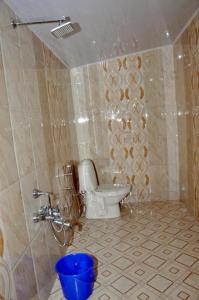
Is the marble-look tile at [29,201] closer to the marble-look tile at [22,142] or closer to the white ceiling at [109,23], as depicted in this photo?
the marble-look tile at [22,142]

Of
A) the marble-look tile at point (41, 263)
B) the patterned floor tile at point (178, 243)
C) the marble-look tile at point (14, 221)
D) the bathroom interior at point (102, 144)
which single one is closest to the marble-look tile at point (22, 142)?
the bathroom interior at point (102, 144)

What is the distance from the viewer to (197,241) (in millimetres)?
1995

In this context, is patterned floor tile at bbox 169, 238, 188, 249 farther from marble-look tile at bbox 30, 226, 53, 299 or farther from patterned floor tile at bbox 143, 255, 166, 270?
marble-look tile at bbox 30, 226, 53, 299

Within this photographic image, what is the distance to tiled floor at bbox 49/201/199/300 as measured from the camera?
4.95ft

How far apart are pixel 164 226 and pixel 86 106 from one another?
67.4 inches

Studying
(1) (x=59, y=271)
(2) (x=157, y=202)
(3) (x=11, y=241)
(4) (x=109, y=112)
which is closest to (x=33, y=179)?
(3) (x=11, y=241)

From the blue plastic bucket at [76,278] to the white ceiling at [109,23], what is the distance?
66.2 inches

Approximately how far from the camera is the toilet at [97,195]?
8.43ft

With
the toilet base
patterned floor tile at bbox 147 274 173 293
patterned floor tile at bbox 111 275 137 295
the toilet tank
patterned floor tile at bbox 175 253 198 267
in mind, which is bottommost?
patterned floor tile at bbox 111 275 137 295

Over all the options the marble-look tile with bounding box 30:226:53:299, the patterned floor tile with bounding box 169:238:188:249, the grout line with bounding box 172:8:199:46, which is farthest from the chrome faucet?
the grout line with bounding box 172:8:199:46

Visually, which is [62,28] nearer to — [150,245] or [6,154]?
[6,154]

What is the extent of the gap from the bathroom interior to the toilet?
0.01 metres

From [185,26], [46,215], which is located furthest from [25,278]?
[185,26]

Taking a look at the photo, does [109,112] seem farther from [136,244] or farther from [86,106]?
[136,244]
